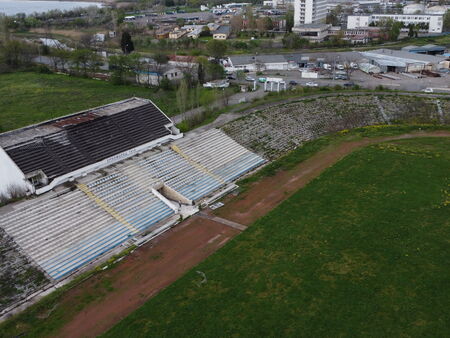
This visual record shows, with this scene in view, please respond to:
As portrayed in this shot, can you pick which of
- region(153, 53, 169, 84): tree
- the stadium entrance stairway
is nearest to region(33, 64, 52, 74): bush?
region(153, 53, 169, 84): tree

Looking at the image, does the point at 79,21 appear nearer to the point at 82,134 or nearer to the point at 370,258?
the point at 82,134

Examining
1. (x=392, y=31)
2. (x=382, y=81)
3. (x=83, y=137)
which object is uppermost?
(x=392, y=31)

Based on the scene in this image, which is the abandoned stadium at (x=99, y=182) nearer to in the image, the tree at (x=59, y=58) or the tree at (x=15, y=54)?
the tree at (x=59, y=58)

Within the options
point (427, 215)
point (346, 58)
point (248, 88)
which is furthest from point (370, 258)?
point (346, 58)

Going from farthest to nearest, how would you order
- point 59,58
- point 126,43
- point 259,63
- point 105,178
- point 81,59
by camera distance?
point 126,43 → point 59,58 → point 259,63 → point 81,59 → point 105,178

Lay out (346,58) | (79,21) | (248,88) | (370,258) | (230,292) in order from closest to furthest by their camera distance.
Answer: (230,292)
(370,258)
(248,88)
(346,58)
(79,21)

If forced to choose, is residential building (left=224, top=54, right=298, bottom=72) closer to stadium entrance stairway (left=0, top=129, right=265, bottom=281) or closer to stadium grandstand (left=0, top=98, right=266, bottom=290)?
stadium grandstand (left=0, top=98, right=266, bottom=290)

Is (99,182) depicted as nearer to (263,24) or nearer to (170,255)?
(170,255)

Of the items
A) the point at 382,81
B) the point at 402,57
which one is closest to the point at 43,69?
the point at 382,81
